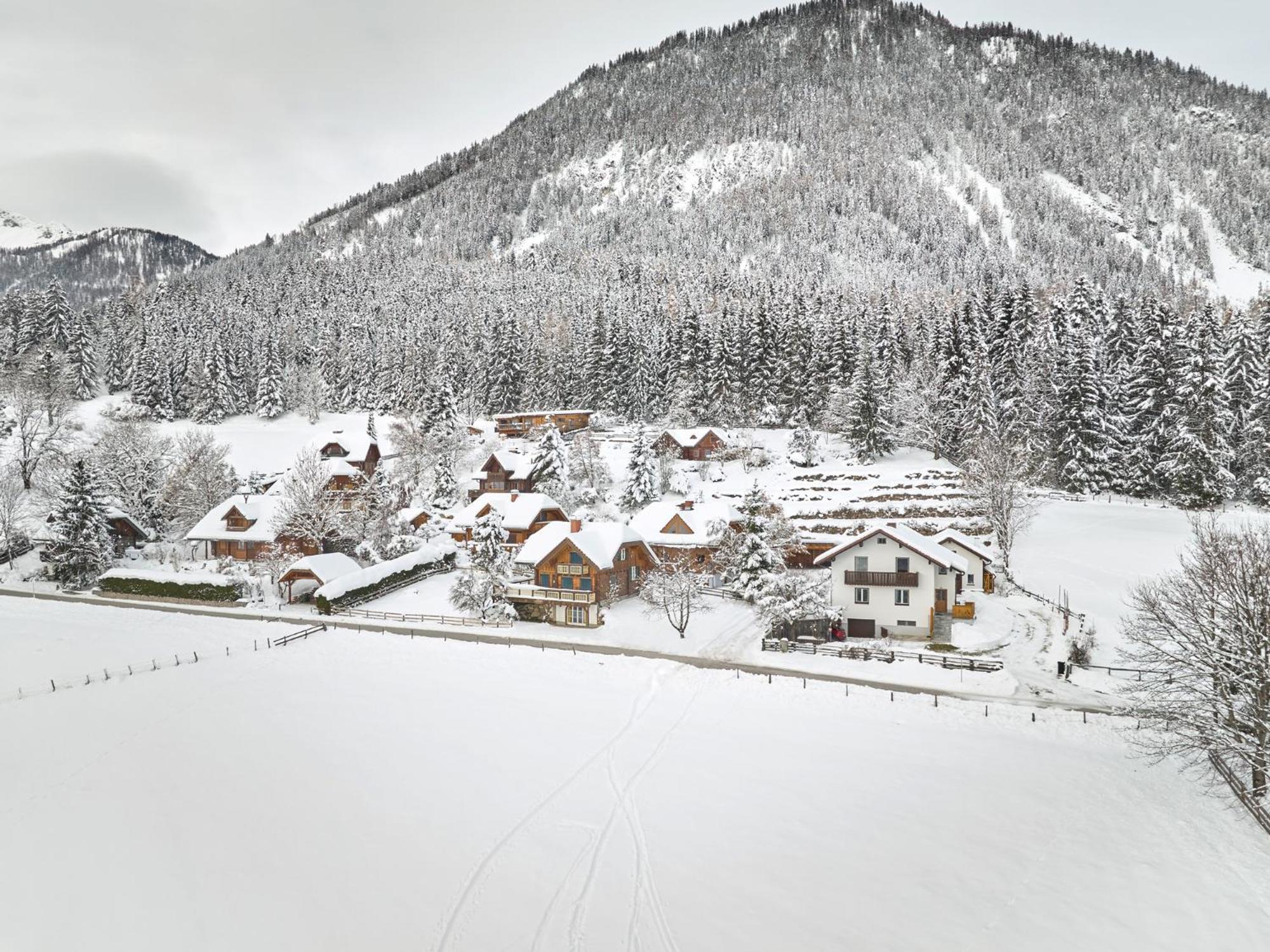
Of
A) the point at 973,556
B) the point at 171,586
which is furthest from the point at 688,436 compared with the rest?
the point at 171,586

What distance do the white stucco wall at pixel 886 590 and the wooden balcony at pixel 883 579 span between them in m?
0.19

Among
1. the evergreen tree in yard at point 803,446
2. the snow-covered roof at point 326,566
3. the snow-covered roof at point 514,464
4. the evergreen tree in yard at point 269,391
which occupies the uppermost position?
the evergreen tree in yard at point 269,391

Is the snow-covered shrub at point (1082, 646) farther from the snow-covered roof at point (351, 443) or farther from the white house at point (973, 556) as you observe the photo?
the snow-covered roof at point (351, 443)

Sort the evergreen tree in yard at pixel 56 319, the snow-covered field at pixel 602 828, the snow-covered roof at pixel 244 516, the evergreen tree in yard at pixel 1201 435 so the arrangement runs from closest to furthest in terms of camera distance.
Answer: the snow-covered field at pixel 602 828, the evergreen tree in yard at pixel 1201 435, the snow-covered roof at pixel 244 516, the evergreen tree in yard at pixel 56 319

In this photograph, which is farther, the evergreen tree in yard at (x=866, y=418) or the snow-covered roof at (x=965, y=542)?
the evergreen tree in yard at (x=866, y=418)

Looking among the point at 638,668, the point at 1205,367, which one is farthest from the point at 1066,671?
the point at 1205,367

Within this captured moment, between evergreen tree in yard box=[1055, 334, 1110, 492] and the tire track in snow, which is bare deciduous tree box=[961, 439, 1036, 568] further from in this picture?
the tire track in snow

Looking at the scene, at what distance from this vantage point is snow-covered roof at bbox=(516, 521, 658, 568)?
4456 centimetres

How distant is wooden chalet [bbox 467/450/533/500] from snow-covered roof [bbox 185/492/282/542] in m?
19.2

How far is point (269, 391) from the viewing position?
9962 centimetres

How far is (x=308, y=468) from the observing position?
59469mm

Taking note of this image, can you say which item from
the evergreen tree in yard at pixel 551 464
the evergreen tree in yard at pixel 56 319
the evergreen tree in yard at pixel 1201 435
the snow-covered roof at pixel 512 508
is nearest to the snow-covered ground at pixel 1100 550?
the evergreen tree in yard at pixel 1201 435

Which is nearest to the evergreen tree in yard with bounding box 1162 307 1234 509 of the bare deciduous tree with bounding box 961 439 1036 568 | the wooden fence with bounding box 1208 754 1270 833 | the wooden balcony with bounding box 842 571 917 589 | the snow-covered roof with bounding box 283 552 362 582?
the bare deciduous tree with bounding box 961 439 1036 568

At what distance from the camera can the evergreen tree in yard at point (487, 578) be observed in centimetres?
4395
